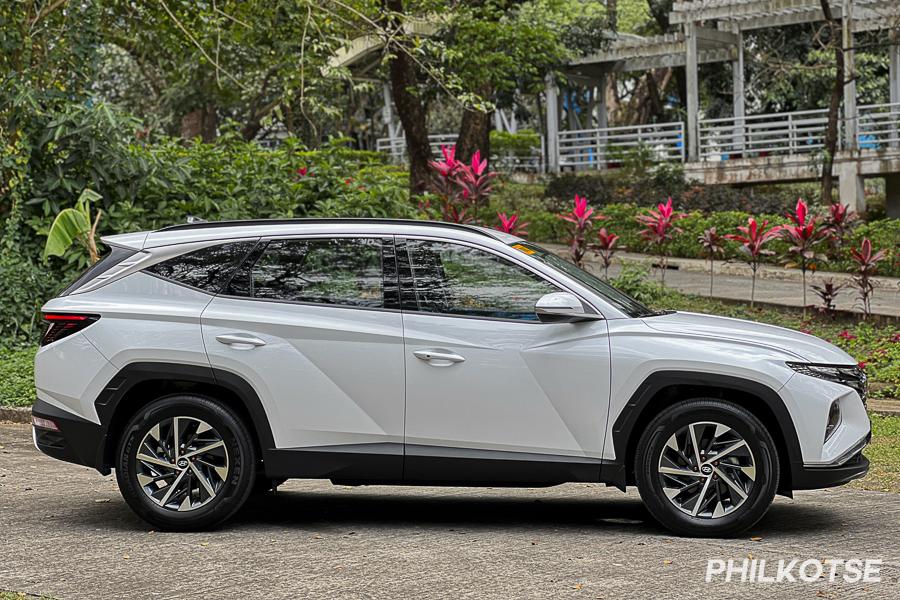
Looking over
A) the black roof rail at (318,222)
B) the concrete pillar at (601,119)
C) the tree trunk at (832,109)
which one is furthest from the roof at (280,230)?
the concrete pillar at (601,119)

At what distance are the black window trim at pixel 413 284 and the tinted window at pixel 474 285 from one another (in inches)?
0.7

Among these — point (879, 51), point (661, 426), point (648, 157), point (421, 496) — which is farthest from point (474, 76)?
point (661, 426)

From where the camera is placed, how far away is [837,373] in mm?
6676

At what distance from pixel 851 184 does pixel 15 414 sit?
66.3ft

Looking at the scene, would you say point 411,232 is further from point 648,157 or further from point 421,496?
point 648,157

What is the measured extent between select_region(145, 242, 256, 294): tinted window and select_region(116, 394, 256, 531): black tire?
664 millimetres

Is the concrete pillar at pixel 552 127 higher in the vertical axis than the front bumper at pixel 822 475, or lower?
higher

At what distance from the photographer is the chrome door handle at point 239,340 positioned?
272 inches

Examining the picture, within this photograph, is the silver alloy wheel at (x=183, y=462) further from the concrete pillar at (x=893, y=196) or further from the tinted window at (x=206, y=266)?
the concrete pillar at (x=893, y=196)

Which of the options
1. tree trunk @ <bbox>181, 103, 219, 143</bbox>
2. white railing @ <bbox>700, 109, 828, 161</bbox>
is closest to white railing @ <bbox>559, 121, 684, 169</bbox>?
white railing @ <bbox>700, 109, 828, 161</bbox>

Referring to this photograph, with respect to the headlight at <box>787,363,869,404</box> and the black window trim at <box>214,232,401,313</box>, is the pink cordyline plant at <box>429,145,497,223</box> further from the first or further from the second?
the headlight at <box>787,363,869,404</box>

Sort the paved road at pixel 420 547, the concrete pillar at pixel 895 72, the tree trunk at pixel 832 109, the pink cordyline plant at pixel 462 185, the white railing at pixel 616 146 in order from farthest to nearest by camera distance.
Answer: the white railing at pixel 616 146 → the concrete pillar at pixel 895 72 → the tree trunk at pixel 832 109 → the pink cordyline plant at pixel 462 185 → the paved road at pixel 420 547

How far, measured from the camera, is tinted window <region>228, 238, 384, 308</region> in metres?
7.02

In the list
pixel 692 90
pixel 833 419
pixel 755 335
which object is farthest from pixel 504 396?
pixel 692 90
